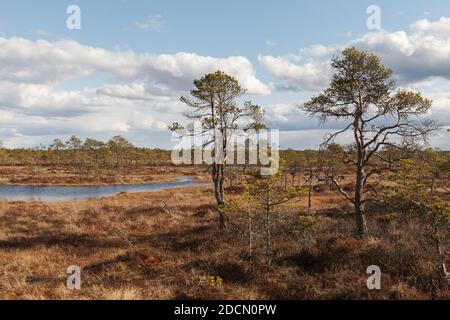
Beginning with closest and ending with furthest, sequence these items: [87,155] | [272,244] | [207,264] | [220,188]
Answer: [207,264] → [272,244] → [220,188] → [87,155]

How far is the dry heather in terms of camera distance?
11.4 meters

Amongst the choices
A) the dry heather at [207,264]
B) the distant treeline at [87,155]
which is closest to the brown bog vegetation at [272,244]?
the dry heather at [207,264]

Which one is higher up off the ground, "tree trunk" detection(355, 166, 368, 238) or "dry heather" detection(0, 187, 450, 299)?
"tree trunk" detection(355, 166, 368, 238)

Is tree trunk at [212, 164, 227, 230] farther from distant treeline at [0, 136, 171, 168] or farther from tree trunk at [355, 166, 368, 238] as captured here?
distant treeline at [0, 136, 171, 168]

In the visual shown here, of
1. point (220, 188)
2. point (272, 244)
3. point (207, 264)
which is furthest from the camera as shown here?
point (220, 188)

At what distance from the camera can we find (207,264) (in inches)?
582

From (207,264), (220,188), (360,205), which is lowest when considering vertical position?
(207,264)

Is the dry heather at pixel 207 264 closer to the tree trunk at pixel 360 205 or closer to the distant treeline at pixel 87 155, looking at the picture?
the tree trunk at pixel 360 205

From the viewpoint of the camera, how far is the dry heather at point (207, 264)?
1138 cm

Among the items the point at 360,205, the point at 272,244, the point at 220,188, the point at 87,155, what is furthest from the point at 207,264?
the point at 87,155

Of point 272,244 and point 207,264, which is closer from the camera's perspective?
point 207,264

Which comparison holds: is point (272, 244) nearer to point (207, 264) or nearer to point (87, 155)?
point (207, 264)

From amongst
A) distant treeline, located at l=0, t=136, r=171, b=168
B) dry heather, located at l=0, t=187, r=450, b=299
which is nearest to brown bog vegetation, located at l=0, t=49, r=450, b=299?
dry heather, located at l=0, t=187, r=450, b=299
